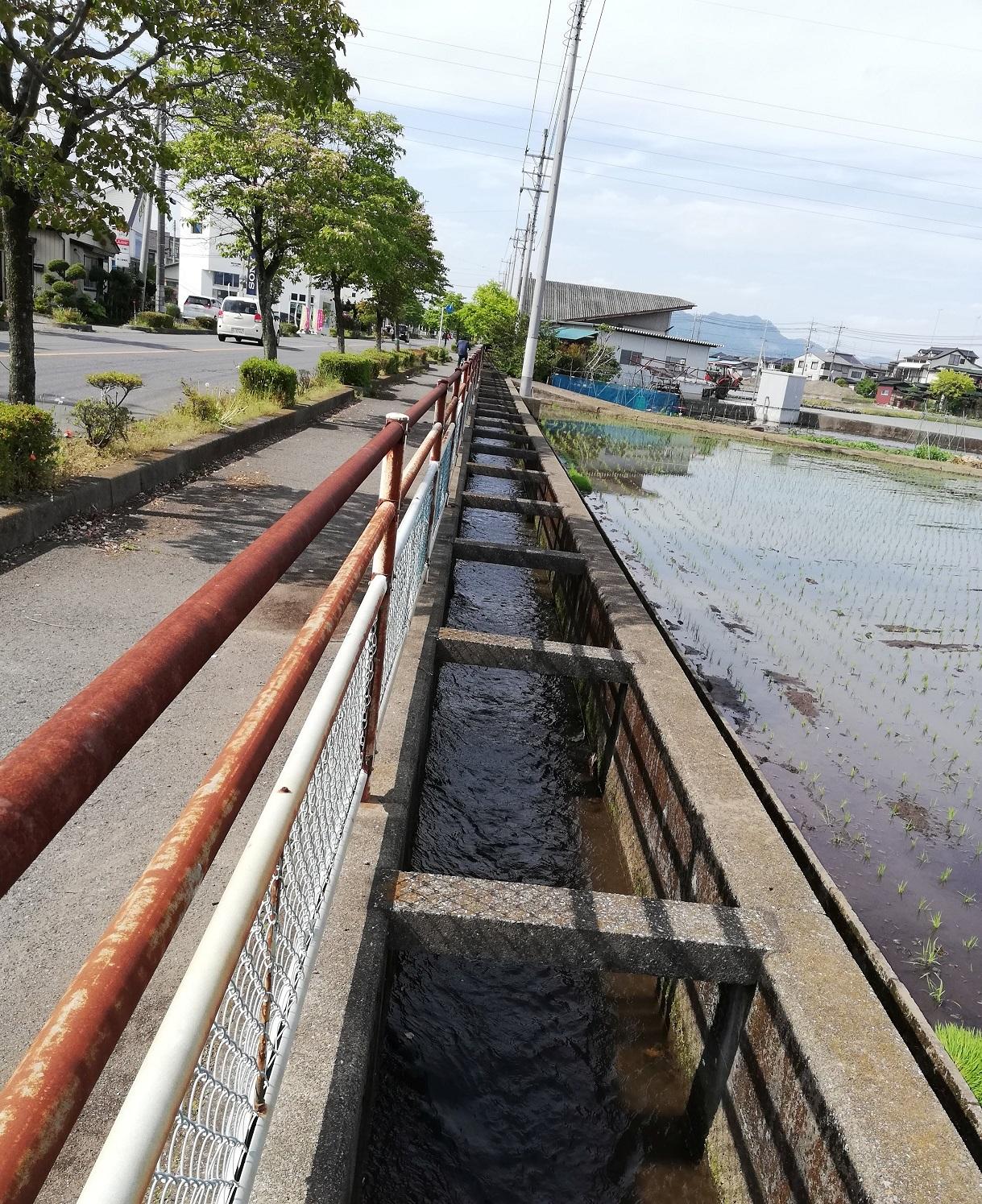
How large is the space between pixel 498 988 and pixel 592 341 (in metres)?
50.6

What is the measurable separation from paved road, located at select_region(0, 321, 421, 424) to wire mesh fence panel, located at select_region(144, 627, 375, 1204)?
9.14 m

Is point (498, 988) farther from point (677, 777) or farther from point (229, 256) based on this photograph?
point (229, 256)

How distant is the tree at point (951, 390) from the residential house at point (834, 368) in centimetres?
3618

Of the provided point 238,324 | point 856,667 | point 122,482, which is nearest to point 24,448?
point 122,482

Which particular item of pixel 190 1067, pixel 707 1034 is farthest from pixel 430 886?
pixel 190 1067

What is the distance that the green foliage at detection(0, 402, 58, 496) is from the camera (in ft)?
19.4

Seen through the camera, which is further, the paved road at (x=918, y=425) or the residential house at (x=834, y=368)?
the residential house at (x=834, y=368)

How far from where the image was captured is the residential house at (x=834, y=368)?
105812 mm

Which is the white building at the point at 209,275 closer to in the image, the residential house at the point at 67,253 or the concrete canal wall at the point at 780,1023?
the residential house at the point at 67,253

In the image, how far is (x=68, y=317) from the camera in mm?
28125

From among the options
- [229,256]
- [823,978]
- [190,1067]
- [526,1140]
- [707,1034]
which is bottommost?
[526,1140]

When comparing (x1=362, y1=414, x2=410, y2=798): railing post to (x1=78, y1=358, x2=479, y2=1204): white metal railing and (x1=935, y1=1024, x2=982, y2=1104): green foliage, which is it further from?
(x1=935, y1=1024, x2=982, y2=1104): green foliage

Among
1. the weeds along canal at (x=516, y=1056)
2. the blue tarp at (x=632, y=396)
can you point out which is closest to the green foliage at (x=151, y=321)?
the blue tarp at (x=632, y=396)

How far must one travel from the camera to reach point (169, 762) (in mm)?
3562
